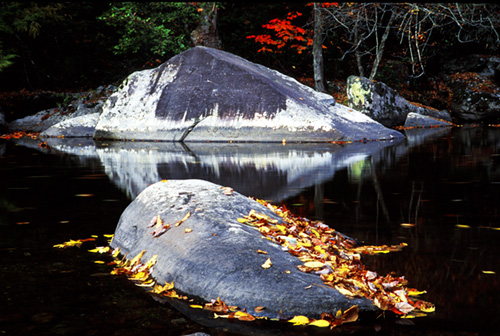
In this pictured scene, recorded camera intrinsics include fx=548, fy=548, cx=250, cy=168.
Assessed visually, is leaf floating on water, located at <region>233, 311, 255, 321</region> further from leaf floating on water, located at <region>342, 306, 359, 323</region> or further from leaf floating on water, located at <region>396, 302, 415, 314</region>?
leaf floating on water, located at <region>396, 302, 415, 314</region>

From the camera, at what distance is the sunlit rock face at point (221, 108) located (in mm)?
12898

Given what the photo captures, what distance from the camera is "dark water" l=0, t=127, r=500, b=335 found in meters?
2.82

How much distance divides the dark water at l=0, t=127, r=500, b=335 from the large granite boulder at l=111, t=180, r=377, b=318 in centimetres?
18

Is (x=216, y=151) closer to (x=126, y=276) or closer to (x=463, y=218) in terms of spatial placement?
(x=463, y=218)

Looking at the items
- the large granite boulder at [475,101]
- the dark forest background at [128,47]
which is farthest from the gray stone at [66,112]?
the large granite boulder at [475,101]

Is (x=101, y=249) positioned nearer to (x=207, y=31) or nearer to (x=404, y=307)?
(x=404, y=307)

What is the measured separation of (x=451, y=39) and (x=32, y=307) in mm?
25358

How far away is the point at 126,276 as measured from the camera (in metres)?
3.57

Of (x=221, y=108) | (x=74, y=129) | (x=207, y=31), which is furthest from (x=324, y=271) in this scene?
(x=207, y=31)

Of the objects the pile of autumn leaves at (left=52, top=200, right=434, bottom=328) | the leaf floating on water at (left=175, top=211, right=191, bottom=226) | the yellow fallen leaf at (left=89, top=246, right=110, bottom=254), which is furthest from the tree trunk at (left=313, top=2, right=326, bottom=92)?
the leaf floating on water at (left=175, top=211, right=191, bottom=226)

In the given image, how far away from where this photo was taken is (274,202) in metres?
5.83

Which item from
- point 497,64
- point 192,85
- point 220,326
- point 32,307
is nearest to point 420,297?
point 220,326

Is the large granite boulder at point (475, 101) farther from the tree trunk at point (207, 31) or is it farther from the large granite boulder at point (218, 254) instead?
the large granite boulder at point (218, 254)

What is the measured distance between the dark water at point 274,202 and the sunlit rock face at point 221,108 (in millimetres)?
1584
